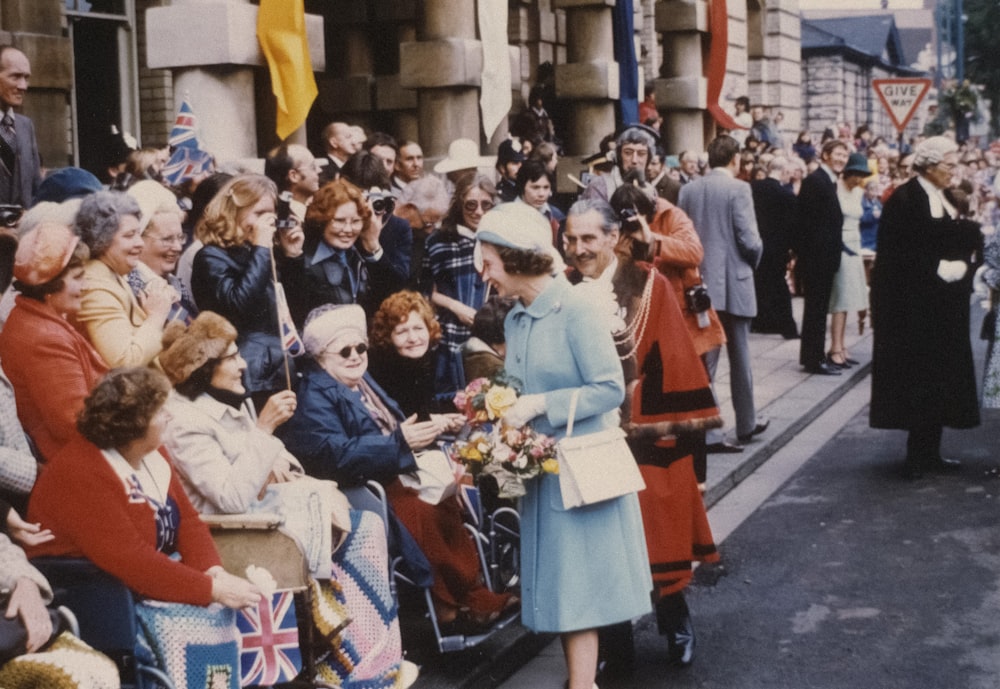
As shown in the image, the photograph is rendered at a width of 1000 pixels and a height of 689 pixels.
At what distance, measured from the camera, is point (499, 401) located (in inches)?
205

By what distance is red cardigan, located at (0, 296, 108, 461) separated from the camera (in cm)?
497

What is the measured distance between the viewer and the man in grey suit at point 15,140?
7457mm

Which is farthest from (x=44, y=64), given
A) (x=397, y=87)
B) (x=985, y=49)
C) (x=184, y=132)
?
(x=985, y=49)

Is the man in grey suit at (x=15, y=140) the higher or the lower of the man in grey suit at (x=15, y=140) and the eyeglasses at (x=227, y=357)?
the higher

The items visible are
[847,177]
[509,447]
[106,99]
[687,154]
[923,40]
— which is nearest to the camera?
[509,447]

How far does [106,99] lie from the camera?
12570 millimetres

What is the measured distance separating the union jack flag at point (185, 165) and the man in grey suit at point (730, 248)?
14.1ft

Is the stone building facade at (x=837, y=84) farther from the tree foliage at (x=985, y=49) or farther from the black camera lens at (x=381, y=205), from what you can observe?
the black camera lens at (x=381, y=205)

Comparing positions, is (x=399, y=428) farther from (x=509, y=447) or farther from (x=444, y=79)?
(x=444, y=79)

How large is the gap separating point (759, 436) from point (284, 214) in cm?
481

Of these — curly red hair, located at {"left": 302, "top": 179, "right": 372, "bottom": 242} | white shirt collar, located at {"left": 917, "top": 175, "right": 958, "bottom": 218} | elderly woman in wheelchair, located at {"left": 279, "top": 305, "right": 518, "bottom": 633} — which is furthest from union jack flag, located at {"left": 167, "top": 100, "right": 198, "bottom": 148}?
white shirt collar, located at {"left": 917, "top": 175, "right": 958, "bottom": 218}

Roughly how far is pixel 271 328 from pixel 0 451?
1.86 m

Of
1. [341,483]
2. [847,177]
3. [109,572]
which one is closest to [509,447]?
[341,483]

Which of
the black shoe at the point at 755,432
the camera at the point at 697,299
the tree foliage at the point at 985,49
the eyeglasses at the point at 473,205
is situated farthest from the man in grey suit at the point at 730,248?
the tree foliage at the point at 985,49
